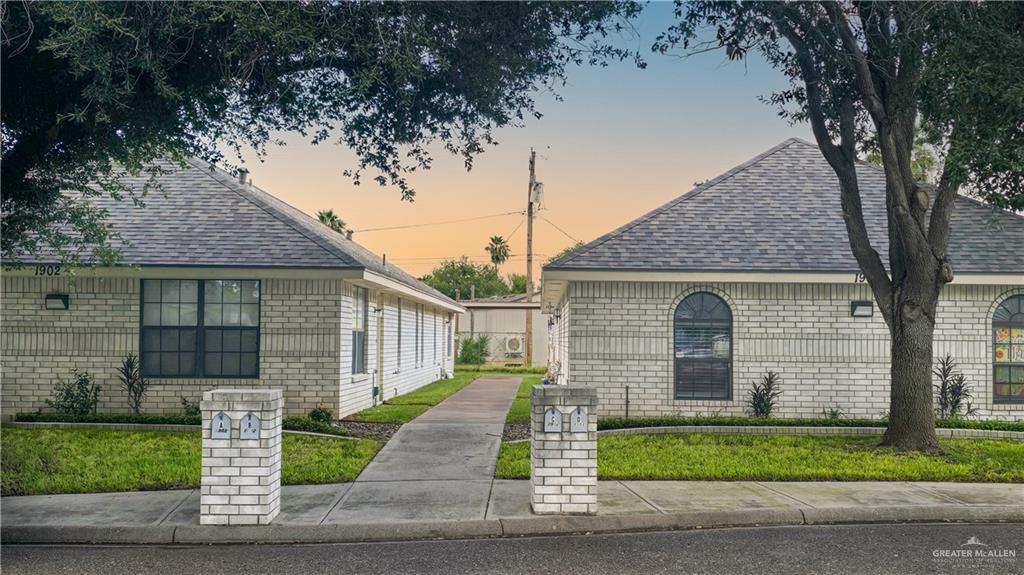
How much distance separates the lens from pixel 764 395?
1567 cm

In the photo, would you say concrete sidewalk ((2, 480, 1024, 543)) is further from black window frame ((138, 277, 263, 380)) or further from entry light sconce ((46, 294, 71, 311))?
entry light sconce ((46, 294, 71, 311))

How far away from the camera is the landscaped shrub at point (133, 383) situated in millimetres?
15219

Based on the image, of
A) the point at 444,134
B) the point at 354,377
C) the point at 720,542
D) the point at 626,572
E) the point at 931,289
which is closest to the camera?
the point at 626,572

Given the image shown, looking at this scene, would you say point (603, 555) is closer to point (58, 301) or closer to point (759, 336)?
point (759, 336)

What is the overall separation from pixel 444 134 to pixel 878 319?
995 cm

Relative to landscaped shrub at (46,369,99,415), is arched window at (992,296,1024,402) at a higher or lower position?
higher

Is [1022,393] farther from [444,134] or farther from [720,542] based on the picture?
[444,134]

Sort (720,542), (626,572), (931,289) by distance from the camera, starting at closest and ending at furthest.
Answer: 1. (626,572)
2. (720,542)
3. (931,289)

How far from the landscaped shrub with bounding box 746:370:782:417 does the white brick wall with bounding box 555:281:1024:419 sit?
0.41 feet

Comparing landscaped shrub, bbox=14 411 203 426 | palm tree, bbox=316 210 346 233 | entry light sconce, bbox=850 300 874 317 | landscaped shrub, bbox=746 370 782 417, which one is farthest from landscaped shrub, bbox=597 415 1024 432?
palm tree, bbox=316 210 346 233

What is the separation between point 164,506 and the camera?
848 cm

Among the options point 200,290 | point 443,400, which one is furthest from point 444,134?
point 443,400

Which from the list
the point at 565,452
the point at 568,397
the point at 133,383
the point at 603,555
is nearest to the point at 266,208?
the point at 133,383

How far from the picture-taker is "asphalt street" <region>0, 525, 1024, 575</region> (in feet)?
21.6
